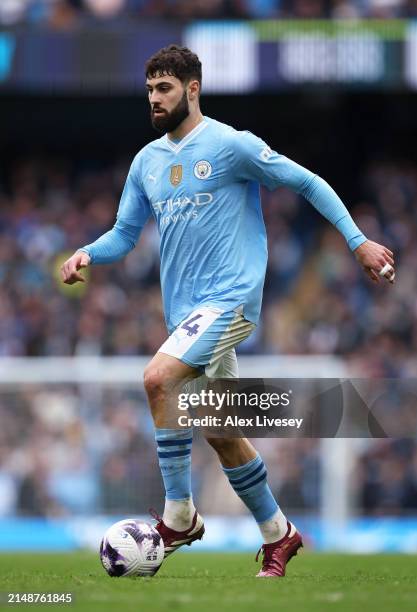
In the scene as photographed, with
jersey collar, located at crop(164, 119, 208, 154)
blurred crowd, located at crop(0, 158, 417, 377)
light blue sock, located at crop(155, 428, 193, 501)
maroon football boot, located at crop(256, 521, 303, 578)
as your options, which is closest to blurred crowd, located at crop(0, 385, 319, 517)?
blurred crowd, located at crop(0, 158, 417, 377)

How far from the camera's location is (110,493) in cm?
1448

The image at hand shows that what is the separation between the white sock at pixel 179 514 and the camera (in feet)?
22.7

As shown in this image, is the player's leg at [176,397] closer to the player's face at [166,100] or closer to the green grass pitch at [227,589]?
the green grass pitch at [227,589]

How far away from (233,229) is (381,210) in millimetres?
12819

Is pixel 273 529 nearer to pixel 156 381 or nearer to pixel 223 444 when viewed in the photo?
pixel 223 444

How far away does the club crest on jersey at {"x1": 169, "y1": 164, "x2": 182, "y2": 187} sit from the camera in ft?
22.6

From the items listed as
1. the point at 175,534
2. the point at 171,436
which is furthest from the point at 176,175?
the point at 175,534

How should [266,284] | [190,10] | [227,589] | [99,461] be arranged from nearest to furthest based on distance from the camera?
[227,589]
[99,461]
[190,10]
[266,284]

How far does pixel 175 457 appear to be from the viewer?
680 cm

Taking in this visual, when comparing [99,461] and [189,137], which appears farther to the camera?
[99,461]

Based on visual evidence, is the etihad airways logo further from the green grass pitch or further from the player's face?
the green grass pitch

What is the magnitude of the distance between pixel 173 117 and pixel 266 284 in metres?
12.1

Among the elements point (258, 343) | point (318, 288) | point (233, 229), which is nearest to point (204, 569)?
point (233, 229)

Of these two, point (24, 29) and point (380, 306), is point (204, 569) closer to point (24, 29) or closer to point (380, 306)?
point (380, 306)
